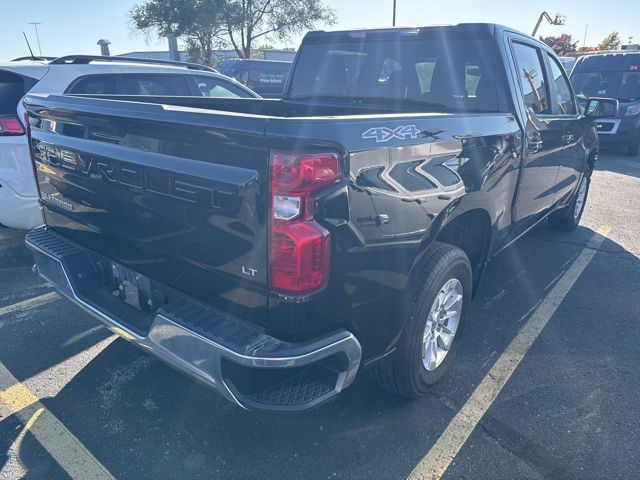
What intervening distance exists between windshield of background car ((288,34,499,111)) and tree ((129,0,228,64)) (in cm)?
2814

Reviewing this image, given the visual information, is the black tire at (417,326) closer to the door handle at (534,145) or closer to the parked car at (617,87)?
the door handle at (534,145)

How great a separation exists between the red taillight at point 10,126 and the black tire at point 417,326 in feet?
11.8

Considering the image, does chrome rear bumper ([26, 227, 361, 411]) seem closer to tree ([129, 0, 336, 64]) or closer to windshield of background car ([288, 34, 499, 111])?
windshield of background car ([288, 34, 499, 111])

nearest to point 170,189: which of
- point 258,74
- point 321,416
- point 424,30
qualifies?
point 321,416

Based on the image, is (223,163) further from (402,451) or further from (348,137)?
(402,451)

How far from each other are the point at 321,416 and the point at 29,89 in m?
3.76

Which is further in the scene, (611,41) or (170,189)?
(611,41)

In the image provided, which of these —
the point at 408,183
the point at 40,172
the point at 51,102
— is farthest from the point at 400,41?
the point at 40,172

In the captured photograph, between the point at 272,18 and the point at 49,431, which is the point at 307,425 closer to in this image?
the point at 49,431

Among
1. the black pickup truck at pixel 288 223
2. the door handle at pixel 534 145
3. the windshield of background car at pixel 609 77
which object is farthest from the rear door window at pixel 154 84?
the windshield of background car at pixel 609 77

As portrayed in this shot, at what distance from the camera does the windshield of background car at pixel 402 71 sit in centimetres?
329

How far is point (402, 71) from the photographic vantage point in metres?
3.54

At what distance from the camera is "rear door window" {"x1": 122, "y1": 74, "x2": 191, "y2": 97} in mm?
4969

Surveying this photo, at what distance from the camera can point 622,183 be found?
8867 millimetres
